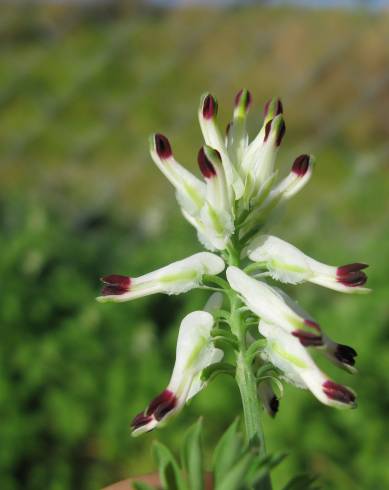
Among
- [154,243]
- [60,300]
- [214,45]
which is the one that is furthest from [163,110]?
[60,300]

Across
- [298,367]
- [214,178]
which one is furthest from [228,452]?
[214,178]

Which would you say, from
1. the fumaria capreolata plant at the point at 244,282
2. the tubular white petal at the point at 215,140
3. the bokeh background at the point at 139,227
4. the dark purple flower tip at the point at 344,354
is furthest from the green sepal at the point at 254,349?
the bokeh background at the point at 139,227

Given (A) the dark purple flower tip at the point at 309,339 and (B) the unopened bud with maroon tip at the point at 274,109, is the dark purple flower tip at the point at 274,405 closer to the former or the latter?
(A) the dark purple flower tip at the point at 309,339

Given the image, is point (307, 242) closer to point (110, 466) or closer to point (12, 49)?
point (110, 466)

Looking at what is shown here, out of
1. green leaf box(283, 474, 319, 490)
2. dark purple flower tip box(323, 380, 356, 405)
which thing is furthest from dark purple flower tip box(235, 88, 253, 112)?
green leaf box(283, 474, 319, 490)

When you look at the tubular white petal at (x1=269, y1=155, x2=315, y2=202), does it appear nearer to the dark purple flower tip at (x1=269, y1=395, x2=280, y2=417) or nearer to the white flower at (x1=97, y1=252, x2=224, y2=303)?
the white flower at (x1=97, y1=252, x2=224, y2=303)

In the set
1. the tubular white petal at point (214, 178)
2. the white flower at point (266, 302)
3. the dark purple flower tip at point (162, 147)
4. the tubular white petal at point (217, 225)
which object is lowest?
the white flower at point (266, 302)

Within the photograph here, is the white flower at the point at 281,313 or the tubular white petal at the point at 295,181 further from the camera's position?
the tubular white petal at the point at 295,181

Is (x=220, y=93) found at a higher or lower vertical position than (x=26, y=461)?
higher

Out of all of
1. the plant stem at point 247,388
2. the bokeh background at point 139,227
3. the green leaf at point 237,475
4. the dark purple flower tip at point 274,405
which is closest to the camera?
the green leaf at point 237,475
